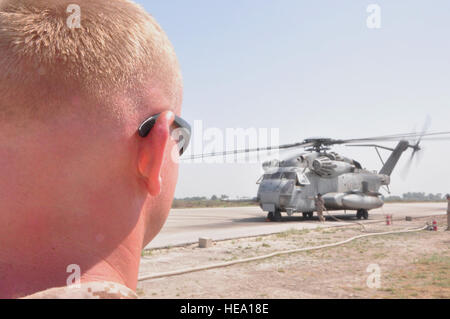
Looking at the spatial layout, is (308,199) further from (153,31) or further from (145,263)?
(153,31)

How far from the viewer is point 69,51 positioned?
0.80 m

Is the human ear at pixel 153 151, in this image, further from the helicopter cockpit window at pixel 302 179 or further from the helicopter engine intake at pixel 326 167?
the helicopter engine intake at pixel 326 167

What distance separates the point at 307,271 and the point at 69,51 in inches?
233

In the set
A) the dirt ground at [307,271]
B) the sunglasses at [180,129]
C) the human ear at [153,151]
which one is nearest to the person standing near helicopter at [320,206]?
the dirt ground at [307,271]

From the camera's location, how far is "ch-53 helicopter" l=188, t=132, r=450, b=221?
15680 mm

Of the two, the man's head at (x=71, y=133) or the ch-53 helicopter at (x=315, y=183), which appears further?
the ch-53 helicopter at (x=315, y=183)

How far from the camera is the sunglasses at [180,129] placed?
89 centimetres

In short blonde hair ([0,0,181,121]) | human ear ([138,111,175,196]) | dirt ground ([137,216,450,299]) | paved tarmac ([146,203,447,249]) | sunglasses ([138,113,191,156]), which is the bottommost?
paved tarmac ([146,203,447,249])

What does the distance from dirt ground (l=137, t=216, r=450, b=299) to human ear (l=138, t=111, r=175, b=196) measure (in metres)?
3.96

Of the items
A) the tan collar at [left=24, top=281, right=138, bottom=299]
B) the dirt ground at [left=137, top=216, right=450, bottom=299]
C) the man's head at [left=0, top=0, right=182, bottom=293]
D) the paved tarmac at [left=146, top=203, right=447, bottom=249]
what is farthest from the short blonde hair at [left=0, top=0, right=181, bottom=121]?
the paved tarmac at [left=146, top=203, right=447, bottom=249]

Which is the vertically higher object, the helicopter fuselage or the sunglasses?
the sunglasses

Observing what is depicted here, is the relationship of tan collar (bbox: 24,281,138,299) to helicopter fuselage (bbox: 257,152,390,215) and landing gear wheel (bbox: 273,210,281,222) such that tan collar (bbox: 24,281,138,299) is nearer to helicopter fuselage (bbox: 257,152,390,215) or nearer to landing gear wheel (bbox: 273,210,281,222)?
helicopter fuselage (bbox: 257,152,390,215)

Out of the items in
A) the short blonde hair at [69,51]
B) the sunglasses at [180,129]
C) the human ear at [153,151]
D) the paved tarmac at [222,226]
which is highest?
the short blonde hair at [69,51]

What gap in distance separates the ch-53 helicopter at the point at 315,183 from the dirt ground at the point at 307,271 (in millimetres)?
5991
